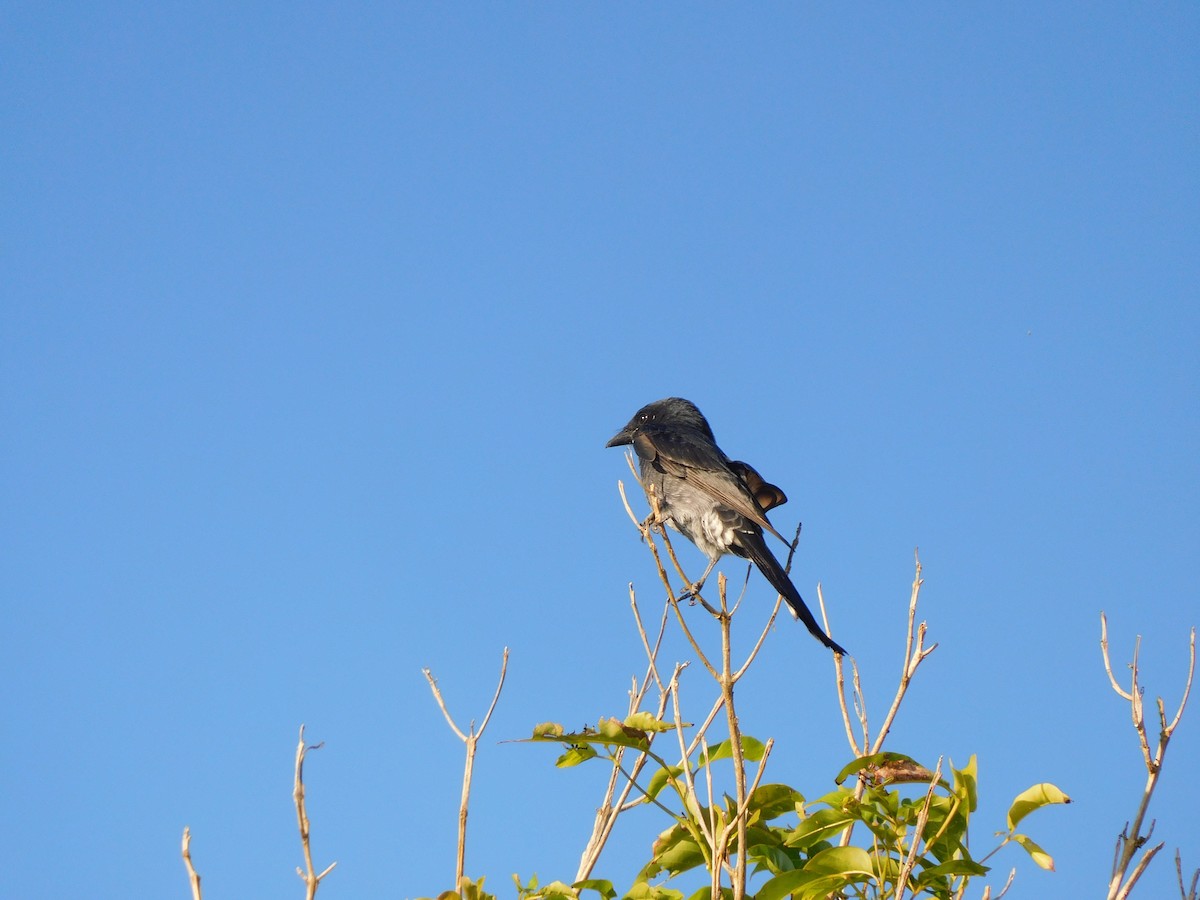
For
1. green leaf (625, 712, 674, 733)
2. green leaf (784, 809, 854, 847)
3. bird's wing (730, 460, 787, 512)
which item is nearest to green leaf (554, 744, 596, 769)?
green leaf (625, 712, 674, 733)

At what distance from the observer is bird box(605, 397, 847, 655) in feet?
18.5

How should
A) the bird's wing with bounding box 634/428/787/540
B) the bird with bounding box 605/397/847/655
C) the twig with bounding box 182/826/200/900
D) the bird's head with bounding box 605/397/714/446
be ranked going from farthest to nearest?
the bird's head with bounding box 605/397/714/446 → the bird's wing with bounding box 634/428/787/540 → the bird with bounding box 605/397/847/655 → the twig with bounding box 182/826/200/900

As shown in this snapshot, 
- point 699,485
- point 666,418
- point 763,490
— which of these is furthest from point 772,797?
point 666,418

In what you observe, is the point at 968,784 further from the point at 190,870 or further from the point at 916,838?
the point at 190,870

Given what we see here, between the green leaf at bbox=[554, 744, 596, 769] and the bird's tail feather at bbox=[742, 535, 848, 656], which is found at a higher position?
the bird's tail feather at bbox=[742, 535, 848, 656]

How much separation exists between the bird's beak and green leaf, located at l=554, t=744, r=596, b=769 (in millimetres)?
5508

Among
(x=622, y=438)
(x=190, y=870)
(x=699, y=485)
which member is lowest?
(x=190, y=870)

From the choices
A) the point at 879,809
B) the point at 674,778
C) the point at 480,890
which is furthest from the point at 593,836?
the point at 879,809

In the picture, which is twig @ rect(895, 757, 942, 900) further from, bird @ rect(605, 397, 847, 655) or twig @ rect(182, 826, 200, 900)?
bird @ rect(605, 397, 847, 655)

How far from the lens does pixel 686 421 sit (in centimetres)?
776

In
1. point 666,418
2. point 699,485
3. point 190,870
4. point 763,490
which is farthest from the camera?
point 666,418

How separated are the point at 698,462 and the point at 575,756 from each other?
4457 mm

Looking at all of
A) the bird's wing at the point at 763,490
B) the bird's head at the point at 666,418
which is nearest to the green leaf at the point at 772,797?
the bird's wing at the point at 763,490

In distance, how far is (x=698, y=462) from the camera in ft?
22.2
